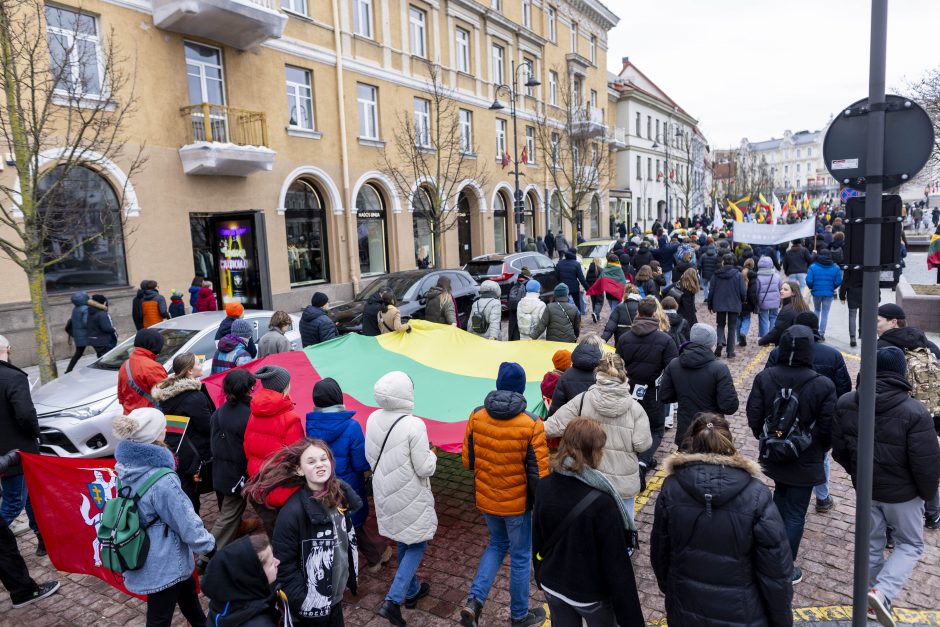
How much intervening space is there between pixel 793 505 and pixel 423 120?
21803mm

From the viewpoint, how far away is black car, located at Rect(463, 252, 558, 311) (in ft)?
52.8

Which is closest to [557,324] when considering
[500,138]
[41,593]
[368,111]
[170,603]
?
[170,603]

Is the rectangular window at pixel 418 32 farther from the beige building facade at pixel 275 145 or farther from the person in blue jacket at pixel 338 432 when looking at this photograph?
the person in blue jacket at pixel 338 432

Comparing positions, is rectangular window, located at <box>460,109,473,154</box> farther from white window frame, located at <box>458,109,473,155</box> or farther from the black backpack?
the black backpack

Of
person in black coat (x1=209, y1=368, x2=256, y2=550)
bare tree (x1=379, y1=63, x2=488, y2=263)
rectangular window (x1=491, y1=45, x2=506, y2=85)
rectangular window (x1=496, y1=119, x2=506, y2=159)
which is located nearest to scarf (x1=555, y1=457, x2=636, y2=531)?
person in black coat (x1=209, y1=368, x2=256, y2=550)

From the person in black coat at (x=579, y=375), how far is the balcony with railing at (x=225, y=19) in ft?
46.7

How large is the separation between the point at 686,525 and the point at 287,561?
209 cm

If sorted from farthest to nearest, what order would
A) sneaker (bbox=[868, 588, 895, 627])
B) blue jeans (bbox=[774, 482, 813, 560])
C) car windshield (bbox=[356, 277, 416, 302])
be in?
car windshield (bbox=[356, 277, 416, 302])
blue jeans (bbox=[774, 482, 813, 560])
sneaker (bbox=[868, 588, 895, 627])

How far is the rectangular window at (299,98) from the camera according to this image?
19.0 meters

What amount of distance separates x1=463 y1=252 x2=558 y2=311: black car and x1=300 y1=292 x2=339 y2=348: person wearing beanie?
299 inches

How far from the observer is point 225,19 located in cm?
1563

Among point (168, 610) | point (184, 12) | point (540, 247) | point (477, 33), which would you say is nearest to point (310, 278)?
point (184, 12)

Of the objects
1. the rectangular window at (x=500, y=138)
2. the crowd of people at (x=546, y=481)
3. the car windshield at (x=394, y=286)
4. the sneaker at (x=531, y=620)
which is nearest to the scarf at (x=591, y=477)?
the crowd of people at (x=546, y=481)

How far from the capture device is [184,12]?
48.3 feet
